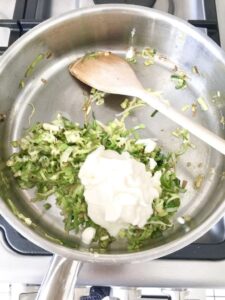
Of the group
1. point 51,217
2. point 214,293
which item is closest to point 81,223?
point 51,217

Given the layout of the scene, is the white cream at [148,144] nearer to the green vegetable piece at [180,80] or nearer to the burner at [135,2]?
the green vegetable piece at [180,80]

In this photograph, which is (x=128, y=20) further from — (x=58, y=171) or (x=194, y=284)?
(x=194, y=284)

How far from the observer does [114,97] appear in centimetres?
77

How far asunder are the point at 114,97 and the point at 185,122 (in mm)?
150

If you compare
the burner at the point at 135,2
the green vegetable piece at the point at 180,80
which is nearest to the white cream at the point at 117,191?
the green vegetable piece at the point at 180,80

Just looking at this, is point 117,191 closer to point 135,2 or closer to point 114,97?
point 114,97

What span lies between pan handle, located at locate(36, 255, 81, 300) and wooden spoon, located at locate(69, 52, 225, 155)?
0.94 feet

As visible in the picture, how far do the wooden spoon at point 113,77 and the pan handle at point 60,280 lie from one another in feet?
0.94

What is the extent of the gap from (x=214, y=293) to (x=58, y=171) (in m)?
0.35

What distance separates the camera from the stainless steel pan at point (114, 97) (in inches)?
26.8

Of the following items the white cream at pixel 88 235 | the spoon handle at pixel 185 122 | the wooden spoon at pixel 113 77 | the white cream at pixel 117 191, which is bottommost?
the white cream at pixel 88 235

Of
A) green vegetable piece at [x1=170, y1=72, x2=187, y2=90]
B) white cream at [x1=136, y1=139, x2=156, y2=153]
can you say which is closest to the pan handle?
white cream at [x1=136, y1=139, x2=156, y2=153]

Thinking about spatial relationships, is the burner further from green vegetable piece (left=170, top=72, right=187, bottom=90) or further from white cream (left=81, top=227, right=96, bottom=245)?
white cream (left=81, top=227, right=96, bottom=245)

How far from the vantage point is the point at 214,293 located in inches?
29.4
